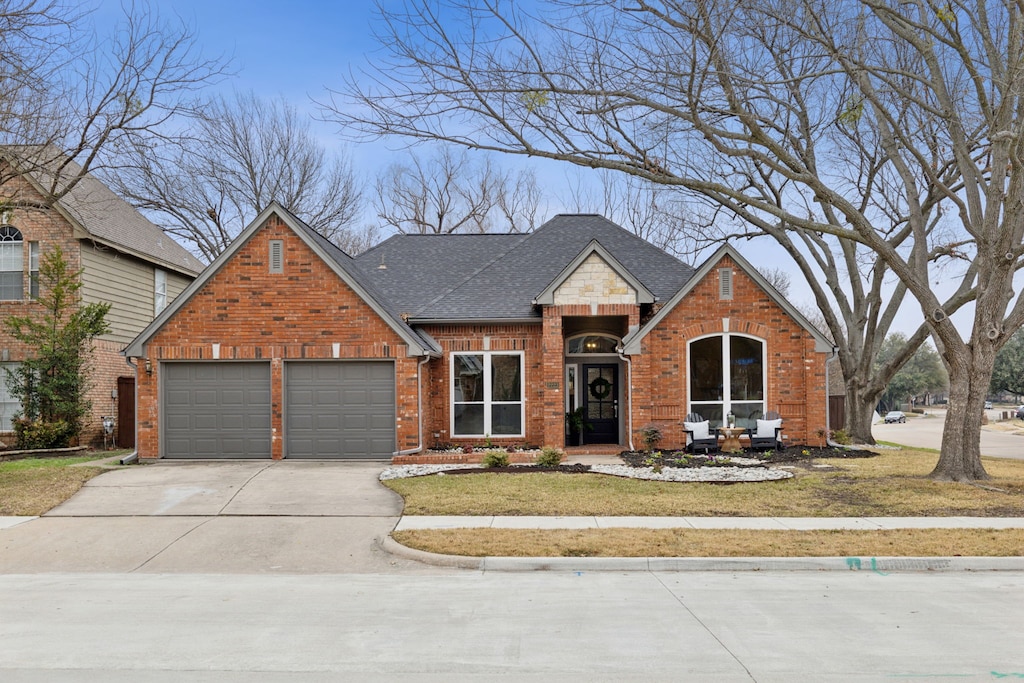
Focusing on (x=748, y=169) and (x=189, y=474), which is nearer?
(x=189, y=474)

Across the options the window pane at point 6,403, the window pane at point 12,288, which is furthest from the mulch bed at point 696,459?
the window pane at point 12,288

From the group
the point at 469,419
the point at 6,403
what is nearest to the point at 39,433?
the point at 6,403

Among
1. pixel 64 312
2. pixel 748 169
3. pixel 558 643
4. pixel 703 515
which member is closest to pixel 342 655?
pixel 558 643

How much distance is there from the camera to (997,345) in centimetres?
1379

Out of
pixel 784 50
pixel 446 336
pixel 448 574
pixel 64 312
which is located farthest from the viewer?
pixel 64 312

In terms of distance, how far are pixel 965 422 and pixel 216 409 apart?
15007 mm

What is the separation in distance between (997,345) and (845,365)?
33.6 feet

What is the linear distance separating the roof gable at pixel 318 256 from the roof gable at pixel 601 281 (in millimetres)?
3052

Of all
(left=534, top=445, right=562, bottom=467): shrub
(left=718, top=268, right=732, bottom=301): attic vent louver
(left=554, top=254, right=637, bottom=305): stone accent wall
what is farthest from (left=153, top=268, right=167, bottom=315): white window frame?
(left=718, top=268, right=732, bottom=301): attic vent louver

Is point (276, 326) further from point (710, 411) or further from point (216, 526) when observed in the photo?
point (710, 411)

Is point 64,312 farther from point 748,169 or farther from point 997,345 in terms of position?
point 997,345

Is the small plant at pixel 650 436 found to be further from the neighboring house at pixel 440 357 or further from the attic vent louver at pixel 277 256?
the attic vent louver at pixel 277 256

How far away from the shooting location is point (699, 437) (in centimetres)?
1681

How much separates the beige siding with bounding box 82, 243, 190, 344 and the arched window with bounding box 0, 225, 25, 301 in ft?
5.58
